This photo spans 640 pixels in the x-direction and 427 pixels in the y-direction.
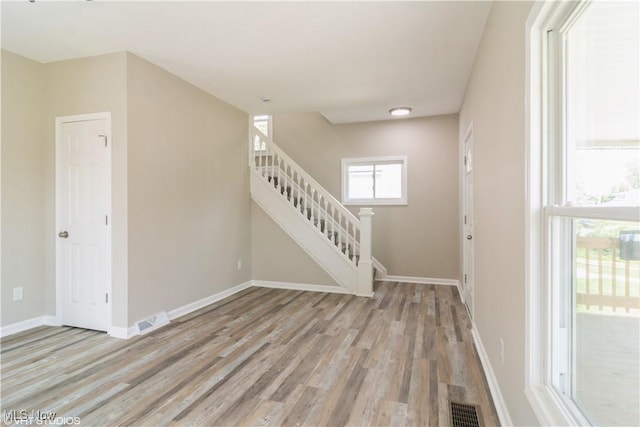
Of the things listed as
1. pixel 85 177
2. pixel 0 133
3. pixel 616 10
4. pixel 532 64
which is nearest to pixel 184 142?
pixel 85 177

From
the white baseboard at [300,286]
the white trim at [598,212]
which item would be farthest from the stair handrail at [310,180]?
the white trim at [598,212]

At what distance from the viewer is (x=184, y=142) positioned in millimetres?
3658

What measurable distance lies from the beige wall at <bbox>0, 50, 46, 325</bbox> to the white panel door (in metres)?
0.20

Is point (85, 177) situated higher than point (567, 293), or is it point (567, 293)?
point (85, 177)

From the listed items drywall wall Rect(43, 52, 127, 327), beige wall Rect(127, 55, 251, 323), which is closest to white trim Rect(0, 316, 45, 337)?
drywall wall Rect(43, 52, 127, 327)

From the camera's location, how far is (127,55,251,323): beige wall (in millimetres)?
3061

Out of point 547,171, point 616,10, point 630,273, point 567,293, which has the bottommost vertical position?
point 567,293

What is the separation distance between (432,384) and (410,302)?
1999mm

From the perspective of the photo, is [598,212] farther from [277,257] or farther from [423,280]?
[423,280]

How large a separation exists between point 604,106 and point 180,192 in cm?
368

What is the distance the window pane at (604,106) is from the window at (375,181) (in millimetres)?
4168


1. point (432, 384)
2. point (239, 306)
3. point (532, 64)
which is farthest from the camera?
point (239, 306)

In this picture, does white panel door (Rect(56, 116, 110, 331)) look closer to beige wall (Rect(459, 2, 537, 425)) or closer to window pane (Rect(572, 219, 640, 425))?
beige wall (Rect(459, 2, 537, 425))

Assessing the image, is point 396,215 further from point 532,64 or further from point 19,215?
point 19,215
